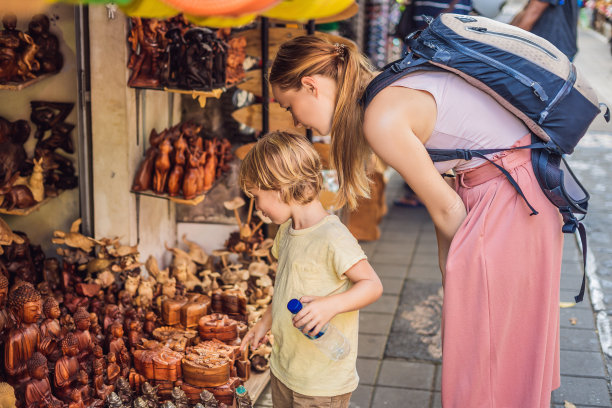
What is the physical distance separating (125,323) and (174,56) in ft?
3.98

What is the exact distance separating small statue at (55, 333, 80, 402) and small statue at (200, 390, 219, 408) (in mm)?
437

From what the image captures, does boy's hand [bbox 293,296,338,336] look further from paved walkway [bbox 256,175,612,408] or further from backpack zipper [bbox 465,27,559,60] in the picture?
paved walkway [bbox 256,175,612,408]

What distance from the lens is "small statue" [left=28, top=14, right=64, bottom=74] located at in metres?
3.12

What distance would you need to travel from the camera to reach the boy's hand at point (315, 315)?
1845mm

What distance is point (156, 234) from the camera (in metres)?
3.80

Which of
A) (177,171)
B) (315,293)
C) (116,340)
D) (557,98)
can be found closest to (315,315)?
(315,293)

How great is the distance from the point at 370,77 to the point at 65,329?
1.46 meters

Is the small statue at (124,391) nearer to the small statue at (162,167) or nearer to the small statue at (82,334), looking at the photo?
the small statue at (82,334)

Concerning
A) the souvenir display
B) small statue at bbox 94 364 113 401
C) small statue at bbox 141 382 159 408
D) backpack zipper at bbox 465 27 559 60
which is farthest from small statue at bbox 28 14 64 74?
backpack zipper at bbox 465 27 559 60

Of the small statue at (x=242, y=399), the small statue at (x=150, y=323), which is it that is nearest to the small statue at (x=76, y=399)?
the small statue at (x=242, y=399)

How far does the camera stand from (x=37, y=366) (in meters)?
2.21

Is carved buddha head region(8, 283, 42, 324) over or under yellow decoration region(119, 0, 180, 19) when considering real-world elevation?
under

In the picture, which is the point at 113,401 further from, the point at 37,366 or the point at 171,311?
the point at 171,311

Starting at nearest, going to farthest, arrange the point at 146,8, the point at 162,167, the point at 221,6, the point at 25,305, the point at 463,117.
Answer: the point at 221,6
the point at 146,8
the point at 463,117
the point at 25,305
the point at 162,167
